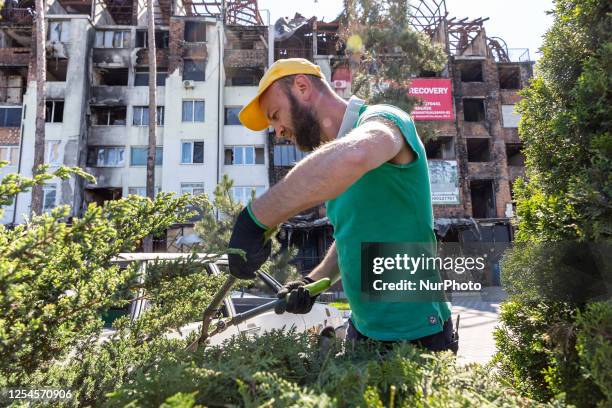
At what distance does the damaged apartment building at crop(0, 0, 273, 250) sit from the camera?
2364 centimetres

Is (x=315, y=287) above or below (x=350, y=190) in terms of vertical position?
below

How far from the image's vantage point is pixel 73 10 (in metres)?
29.1

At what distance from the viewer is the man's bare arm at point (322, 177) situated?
118 cm

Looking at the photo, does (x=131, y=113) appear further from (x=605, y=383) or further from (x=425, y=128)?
(x=605, y=383)

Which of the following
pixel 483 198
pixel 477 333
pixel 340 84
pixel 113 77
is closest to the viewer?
pixel 477 333

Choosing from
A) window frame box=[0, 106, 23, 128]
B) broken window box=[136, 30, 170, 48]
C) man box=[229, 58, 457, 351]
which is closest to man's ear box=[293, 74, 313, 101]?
man box=[229, 58, 457, 351]

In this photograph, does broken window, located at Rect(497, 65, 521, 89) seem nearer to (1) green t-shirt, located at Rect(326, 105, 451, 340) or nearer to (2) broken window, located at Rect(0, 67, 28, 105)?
(2) broken window, located at Rect(0, 67, 28, 105)

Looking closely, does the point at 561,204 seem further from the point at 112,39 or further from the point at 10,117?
the point at 112,39

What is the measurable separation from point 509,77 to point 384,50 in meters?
16.1

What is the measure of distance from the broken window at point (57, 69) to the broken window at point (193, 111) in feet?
25.2

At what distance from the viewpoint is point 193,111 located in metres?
24.9

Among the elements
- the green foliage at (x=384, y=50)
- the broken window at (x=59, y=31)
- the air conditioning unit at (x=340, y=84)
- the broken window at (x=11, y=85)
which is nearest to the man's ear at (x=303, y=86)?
the green foliage at (x=384, y=50)

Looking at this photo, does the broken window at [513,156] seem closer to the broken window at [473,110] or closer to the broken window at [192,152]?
the broken window at [473,110]

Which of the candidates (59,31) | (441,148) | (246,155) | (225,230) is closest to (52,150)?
(59,31)
